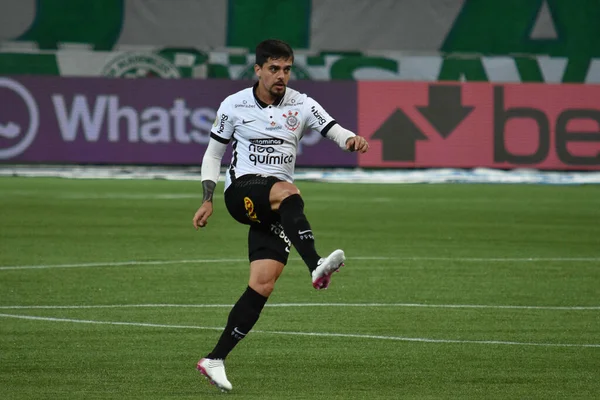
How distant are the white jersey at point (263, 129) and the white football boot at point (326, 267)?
35.5 inches

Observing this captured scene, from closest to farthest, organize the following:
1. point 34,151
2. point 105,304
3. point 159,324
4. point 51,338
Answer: point 51,338 → point 159,324 → point 105,304 → point 34,151

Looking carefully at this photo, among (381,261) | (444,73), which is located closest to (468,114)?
(444,73)

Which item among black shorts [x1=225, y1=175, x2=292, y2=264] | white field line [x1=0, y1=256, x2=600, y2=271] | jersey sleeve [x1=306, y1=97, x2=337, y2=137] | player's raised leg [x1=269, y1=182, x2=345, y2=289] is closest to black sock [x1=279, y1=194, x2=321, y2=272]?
player's raised leg [x1=269, y1=182, x2=345, y2=289]

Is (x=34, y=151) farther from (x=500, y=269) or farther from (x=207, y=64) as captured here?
(x=500, y=269)

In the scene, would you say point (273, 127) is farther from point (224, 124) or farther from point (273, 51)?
point (273, 51)

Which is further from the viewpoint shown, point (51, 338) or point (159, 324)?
point (159, 324)

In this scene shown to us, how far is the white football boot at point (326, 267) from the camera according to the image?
6.98 meters

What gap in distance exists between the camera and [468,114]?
25.3 meters

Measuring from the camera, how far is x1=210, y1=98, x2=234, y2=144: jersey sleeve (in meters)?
7.84

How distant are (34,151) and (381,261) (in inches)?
486

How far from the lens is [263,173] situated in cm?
779

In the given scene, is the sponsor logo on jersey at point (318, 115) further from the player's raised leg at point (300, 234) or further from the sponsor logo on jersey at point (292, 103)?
the player's raised leg at point (300, 234)

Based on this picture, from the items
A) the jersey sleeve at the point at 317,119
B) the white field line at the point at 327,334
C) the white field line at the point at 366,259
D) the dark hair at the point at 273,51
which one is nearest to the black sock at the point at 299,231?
the jersey sleeve at the point at 317,119

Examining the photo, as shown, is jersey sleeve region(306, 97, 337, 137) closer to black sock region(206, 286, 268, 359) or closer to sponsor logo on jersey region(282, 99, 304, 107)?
sponsor logo on jersey region(282, 99, 304, 107)
